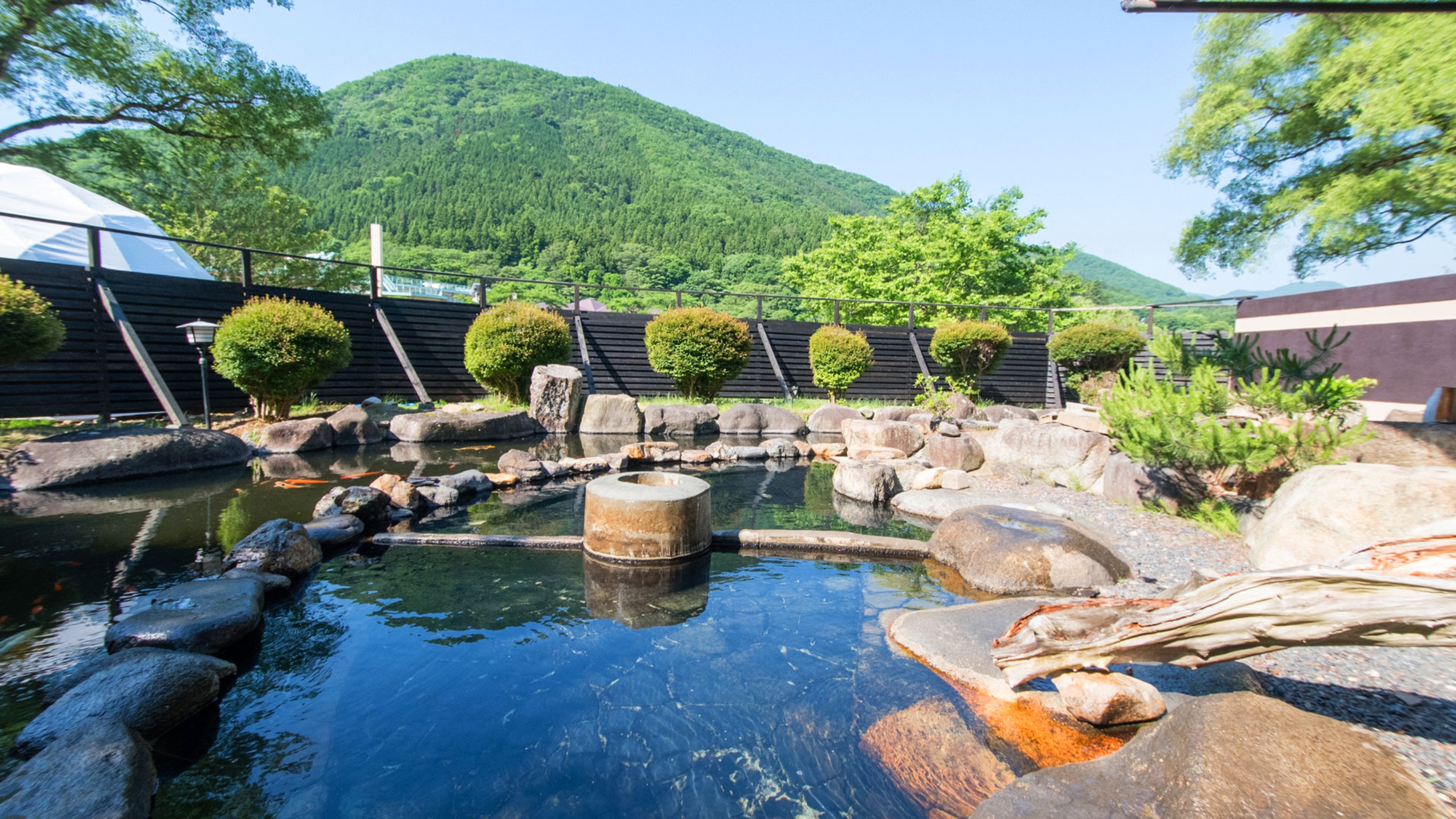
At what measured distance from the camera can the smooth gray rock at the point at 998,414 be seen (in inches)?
519

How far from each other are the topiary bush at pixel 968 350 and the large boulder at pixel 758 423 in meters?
5.36

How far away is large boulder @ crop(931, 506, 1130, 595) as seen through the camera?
461 cm

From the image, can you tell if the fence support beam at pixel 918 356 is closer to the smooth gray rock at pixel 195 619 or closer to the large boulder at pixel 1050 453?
the large boulder at pixel 1050 453

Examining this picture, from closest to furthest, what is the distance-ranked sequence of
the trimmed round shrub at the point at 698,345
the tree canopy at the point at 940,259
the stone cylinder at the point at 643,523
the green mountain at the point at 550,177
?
the stone cylinder at the point at 643,523, the trimmed round shrub at the point at 698,345, the tree canopy at the point at 940,259, the green mountain at the point at 550,177

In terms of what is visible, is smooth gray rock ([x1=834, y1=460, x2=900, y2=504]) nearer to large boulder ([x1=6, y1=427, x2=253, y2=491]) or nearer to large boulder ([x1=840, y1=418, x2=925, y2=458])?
large boulder ([x1=840, y1=418, x2=925, y2=458])

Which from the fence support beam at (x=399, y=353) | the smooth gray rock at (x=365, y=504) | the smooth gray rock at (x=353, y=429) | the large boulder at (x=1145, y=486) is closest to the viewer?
the smooth gray rock at (x=365, y=504)

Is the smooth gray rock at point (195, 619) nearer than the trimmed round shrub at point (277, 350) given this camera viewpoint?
Yes

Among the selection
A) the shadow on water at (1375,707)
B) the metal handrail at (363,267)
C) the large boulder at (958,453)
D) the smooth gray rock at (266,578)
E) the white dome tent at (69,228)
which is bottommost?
the smooth gray rock at (266,578)

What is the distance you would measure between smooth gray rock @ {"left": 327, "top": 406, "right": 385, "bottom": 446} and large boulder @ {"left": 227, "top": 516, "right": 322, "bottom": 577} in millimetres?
6108

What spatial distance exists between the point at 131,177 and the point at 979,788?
88.1 ft

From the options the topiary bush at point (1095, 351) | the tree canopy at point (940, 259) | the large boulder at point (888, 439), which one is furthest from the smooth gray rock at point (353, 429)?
the tree canopy at point (940, 259)

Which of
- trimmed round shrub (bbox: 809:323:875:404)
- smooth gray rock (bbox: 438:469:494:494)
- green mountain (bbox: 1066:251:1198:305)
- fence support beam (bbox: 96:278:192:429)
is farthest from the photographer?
green mountain (bbox: 1066:251:1198:305)

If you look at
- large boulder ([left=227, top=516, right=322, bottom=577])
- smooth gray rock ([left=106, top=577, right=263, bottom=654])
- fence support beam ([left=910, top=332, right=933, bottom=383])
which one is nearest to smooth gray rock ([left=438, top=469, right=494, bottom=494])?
large boulder ([left=227, top=516, right=322, bottom=577])

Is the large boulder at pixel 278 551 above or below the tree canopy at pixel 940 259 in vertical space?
below
